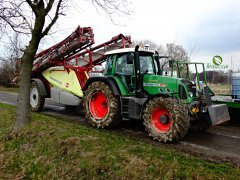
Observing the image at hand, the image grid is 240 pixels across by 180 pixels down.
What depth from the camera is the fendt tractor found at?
711 centimetres

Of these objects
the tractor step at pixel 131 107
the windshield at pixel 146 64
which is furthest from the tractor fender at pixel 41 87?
the windshield at pixel 146 64

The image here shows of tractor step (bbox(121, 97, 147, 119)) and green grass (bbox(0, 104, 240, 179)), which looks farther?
tractor step (bbox(121, 97, 147, 119))

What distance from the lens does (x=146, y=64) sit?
332 inches

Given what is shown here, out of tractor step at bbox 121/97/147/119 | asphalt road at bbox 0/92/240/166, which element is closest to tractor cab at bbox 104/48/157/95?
tractor step at bbox 121/97/147/119

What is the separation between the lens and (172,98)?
7023mm

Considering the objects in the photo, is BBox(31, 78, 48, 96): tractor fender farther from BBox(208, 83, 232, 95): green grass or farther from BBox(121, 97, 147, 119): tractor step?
BBox(208, 83, 232, 95): green grass

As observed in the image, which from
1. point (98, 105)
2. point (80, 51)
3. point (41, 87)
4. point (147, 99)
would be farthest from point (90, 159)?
point (41, 87)

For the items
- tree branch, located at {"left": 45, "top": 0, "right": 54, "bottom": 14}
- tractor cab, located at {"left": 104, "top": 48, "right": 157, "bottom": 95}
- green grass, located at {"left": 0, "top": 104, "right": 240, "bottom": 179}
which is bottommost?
green grass, located at {"left": 0, "top": 104, "right": 240, "bottom": 179}

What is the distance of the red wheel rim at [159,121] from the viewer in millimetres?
7056

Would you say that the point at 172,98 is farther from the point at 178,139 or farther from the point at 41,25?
the point at 41,25

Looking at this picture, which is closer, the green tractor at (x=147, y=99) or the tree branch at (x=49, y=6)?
the green tractor at (x=147, y=99)

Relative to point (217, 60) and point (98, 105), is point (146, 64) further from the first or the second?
point (217, 60)

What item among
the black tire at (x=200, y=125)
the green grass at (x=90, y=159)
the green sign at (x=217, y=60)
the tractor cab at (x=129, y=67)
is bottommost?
the green grass at (x=90, y=159)

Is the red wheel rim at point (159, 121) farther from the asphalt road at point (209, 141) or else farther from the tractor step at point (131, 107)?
the tractor step at point (131, 107)
